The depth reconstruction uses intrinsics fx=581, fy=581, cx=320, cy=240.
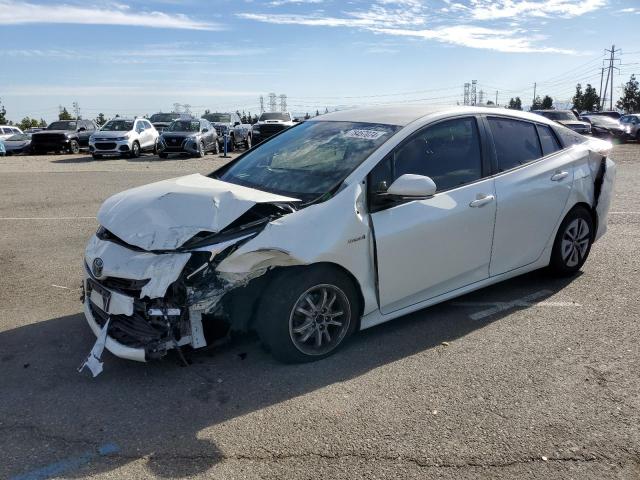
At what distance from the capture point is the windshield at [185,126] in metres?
23.8

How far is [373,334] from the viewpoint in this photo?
4.50 meters

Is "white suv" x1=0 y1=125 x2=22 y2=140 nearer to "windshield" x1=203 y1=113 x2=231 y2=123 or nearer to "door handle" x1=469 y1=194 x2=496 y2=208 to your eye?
"windshield" x1=203 y1=113 x2=231 y2=123

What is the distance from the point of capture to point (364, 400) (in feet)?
11.6

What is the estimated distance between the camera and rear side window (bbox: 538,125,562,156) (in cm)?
538

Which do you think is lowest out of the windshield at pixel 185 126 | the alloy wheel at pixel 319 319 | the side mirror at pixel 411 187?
the alloy wheel at pixel 319 319

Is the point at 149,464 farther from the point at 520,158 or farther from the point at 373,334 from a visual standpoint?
the point at 520,158

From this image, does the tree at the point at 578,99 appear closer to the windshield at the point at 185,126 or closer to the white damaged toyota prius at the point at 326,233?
the windshield at the point at 185,126

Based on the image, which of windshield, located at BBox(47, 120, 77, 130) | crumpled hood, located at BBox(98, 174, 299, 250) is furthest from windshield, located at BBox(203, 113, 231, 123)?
crumpled hood, located at BBox(98, 174, 299, 250)

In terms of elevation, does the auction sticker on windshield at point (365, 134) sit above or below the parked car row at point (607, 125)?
above

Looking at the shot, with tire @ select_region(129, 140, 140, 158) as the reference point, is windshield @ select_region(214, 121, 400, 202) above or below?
above

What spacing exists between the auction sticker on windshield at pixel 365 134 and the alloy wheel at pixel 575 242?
2.21 m

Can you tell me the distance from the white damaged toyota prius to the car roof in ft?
0.08

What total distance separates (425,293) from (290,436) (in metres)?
1.73

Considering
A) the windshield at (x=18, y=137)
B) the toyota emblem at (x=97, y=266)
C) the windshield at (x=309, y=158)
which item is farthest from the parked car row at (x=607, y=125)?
the toyota emblem at (x=97, y=266)
